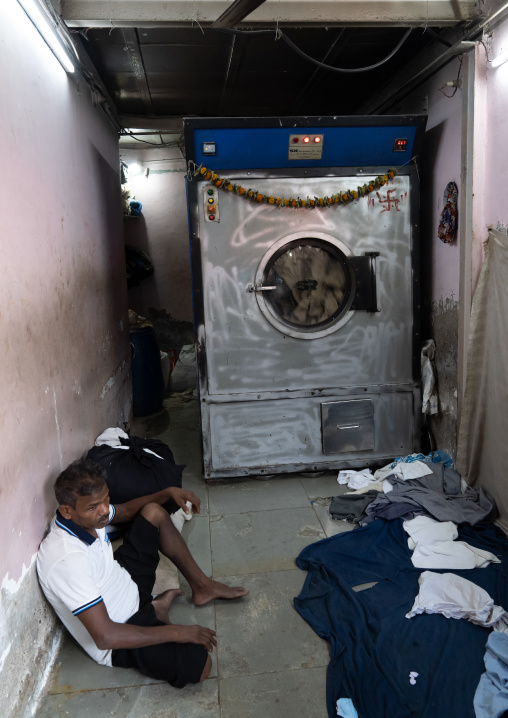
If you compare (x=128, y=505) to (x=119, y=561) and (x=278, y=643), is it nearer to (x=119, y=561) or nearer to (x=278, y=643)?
(x=119, y=561)

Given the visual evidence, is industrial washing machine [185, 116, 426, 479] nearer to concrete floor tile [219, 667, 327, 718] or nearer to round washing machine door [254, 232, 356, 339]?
round washing machine door [254, 232, 356, 339]

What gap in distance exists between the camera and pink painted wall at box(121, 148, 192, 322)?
736cm

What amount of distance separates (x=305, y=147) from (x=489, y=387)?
1.94 meters

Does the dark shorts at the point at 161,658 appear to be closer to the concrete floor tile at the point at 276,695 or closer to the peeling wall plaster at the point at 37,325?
the concrete floor tile at the point at 276,695

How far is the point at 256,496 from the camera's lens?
366 cm

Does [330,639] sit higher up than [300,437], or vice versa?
[300,437]

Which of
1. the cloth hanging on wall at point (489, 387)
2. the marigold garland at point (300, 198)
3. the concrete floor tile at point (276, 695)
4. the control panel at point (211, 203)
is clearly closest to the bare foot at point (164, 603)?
the concrete floor tile at point (276, 695)

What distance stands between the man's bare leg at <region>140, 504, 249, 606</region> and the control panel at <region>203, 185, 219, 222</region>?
2.00 m

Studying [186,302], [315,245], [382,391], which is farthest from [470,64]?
[186,302]

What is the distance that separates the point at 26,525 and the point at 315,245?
2.62 meters

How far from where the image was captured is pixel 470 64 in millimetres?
3107

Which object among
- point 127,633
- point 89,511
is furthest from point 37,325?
point 127,633

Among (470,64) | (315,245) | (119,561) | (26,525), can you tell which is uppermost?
(470,64)

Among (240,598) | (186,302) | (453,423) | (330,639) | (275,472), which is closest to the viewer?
(330,639)
